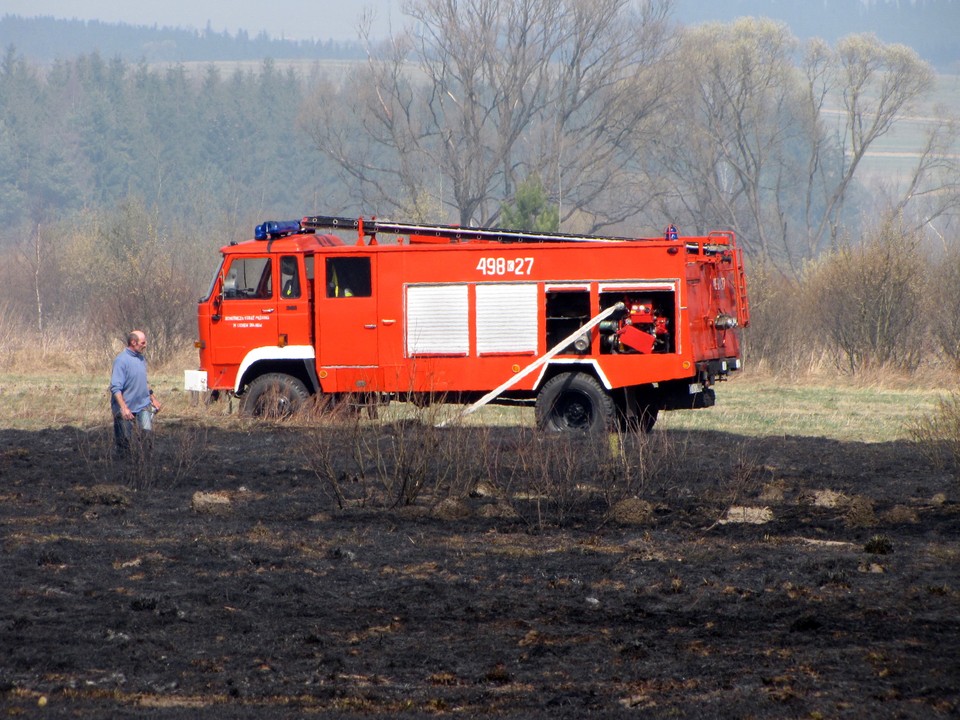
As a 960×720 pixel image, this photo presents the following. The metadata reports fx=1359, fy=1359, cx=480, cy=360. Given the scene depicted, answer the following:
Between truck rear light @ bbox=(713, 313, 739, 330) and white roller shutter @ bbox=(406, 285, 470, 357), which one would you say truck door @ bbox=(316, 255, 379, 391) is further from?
truck rear light @ bbox=(713, 313, 739, 330)

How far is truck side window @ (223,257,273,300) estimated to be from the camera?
58.5 feet

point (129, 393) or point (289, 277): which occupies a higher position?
point (289, 277)

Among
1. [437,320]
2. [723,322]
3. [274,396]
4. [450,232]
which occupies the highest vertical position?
[450,232]

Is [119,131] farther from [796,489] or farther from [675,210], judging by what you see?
[796,489]

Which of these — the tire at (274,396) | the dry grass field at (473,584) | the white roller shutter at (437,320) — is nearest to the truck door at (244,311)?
the tire at (274,396)

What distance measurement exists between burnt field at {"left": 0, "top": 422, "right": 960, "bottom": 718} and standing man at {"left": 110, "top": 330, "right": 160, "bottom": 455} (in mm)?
774

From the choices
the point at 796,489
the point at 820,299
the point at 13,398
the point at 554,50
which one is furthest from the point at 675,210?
the point at 796,489

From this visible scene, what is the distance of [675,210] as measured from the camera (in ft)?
218

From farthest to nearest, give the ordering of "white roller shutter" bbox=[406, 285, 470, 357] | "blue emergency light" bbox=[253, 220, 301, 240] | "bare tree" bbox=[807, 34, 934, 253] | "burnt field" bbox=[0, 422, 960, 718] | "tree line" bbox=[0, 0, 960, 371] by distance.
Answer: "bare tree" bbox=[807, 34, 934, 253] → "tree line" bbox=[0, 0, 960, 371] → "blue emergency light" bbox=[253, 220, 301, 240] → "white roller shutter" bbox=[406, 285, 470, 357] → "burnt field" bbox=[0, 422, 960, 718]

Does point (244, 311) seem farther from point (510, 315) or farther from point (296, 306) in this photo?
point (510, 315)

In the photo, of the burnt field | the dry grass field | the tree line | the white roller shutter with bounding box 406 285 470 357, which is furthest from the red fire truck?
the tree line

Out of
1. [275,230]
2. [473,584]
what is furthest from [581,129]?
[473,584]

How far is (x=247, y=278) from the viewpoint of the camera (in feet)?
58.8

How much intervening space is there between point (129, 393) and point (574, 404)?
573 centimetres
